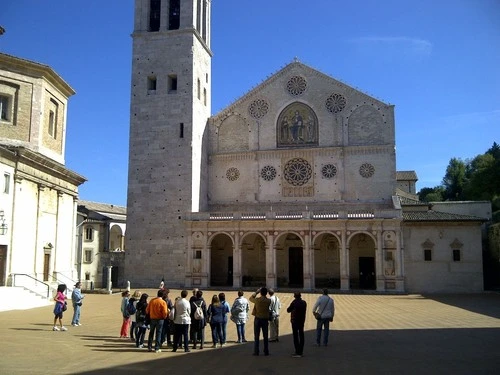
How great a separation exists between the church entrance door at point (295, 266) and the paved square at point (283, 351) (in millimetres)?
22330

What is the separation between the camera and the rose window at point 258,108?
46.0 m

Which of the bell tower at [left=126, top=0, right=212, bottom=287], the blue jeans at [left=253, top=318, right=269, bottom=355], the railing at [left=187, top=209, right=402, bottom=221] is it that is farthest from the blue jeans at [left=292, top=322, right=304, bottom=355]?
the bell tower at [left=126, top=0, right=212, bottom=287]

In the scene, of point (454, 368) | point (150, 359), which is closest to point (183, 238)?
point (150, 359)

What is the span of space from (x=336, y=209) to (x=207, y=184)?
476 inches

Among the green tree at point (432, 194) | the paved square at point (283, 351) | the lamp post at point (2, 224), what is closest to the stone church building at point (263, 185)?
the paved square at point (283, 351)

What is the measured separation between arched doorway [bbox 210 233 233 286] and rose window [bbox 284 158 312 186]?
307 inches

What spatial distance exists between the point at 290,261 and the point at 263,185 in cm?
718

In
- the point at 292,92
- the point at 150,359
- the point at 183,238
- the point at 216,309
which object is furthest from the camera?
the point at 292,92

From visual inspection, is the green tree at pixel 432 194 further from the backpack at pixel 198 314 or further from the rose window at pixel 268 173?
the backpack at pixel 198 314

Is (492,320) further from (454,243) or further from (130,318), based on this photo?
(454,243)

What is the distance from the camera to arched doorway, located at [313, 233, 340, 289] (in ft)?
140

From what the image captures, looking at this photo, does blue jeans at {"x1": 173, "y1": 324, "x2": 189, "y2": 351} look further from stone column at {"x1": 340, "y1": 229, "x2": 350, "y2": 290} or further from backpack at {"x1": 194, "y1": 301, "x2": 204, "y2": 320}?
stone column at {"x1": 340, "y1": 229, "x2": 350, "y2": 290}

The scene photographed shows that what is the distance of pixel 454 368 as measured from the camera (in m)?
10.9

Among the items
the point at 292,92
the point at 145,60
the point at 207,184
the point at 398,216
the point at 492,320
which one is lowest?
the point at 492,320
